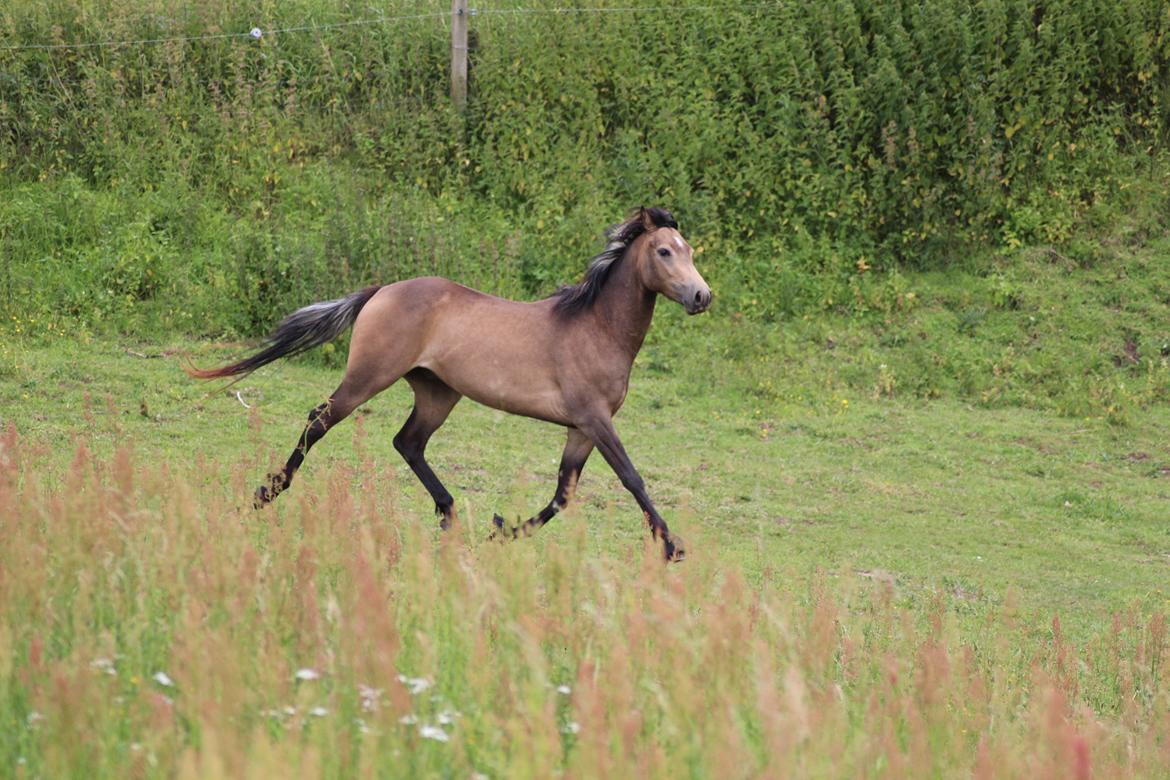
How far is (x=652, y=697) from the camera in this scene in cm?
409

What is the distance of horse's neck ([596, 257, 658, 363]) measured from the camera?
798cm

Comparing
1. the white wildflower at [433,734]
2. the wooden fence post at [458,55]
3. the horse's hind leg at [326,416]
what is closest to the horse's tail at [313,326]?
the horse's hind leg at [326,416]

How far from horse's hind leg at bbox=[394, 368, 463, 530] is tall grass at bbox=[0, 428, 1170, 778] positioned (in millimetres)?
2982

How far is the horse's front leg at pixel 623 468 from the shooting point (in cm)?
747

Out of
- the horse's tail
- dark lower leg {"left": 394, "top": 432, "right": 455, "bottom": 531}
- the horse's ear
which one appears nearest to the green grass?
dark lower leg {"left": 394, "top": 432, "right": 455, "bottom": 531}

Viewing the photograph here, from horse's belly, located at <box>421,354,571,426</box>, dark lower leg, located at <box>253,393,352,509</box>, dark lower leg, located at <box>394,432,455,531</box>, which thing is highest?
horse's belly, located at <box>421,354,571,426</box>

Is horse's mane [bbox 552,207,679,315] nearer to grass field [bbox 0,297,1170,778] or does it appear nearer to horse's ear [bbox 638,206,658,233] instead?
horse's ear [bbox 638,206,658,233]

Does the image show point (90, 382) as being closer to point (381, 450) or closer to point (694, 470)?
point (381, 450)

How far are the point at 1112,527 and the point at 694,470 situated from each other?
2919 mm

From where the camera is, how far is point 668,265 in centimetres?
779

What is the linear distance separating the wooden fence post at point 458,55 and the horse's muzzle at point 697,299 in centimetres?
856

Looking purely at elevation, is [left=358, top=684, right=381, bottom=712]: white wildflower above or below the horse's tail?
above

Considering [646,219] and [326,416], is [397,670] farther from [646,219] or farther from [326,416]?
[646,219]

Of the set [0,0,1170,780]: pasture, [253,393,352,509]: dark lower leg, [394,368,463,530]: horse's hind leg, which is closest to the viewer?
[0,0,1170,780]: pasture
